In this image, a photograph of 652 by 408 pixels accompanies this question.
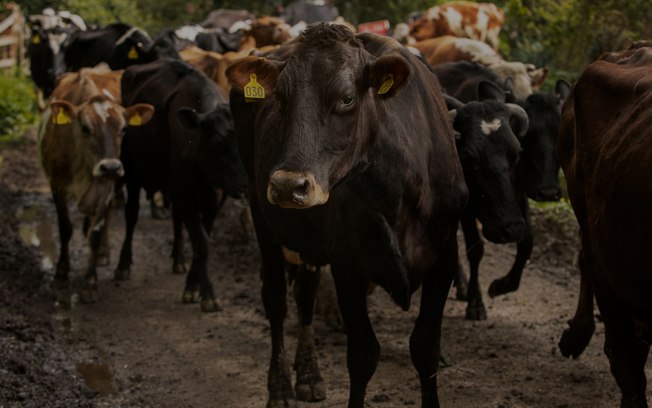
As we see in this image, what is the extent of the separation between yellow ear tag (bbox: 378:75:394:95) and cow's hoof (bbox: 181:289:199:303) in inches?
205

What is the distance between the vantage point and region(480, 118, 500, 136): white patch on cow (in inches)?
277

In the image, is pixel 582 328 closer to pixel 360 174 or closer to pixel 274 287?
pixel 274 287

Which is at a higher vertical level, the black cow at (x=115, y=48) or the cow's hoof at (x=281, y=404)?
the cow's hoof at (x=281, y=404)

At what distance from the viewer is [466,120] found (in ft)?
23.3

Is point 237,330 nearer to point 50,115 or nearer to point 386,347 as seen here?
point 386,347

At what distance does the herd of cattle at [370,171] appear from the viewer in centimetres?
516

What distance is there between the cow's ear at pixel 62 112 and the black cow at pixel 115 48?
12.7 feet

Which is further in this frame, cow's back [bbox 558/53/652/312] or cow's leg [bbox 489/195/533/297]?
Result: cow's leg [bbox 489/195/533/297]

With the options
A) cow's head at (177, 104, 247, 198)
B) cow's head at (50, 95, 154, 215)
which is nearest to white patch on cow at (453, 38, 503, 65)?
cow's head at (177, 104, 247, 198)

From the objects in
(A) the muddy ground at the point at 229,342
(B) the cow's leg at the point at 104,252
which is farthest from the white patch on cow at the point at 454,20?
(B) the cow's leg at the point at 104,252

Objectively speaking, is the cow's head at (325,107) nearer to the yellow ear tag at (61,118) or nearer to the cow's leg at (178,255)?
the yellow ear tag at (61,118)

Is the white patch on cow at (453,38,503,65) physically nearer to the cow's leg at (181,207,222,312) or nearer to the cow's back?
the cow's leg at (181,207,222,312)

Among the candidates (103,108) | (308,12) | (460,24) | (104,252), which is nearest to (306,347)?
(103,108)

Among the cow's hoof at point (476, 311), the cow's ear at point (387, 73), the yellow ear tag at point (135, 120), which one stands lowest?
the cow's hoof at point (476, 311)
